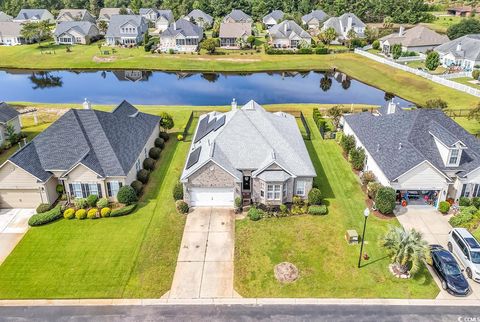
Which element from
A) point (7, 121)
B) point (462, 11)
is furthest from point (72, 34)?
point (462, 11)

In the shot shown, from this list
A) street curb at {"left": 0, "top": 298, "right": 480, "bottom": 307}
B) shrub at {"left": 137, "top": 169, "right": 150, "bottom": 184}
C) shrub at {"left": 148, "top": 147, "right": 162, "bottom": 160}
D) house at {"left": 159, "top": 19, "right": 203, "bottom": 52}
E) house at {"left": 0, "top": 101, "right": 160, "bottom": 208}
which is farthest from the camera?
house at {"left": 159, "top": 19, "right": 203, "bottom": 52}

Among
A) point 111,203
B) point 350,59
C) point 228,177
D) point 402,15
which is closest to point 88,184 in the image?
point 111,203

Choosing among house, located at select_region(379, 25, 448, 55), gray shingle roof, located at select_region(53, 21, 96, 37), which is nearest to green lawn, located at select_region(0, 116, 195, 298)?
house, located at select_region(379, 25, 448, 55)

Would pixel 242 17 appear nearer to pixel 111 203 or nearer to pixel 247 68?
pixel 247 68

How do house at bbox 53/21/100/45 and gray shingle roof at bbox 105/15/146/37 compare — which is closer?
gray shingle roof at bbox 105/15/146/37

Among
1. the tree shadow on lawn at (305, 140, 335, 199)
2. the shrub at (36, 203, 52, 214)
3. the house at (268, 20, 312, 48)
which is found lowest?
the tree shadow on lawn at (305, 140, 335, 199)

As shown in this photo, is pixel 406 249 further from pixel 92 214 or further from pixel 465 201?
pixel 92 214

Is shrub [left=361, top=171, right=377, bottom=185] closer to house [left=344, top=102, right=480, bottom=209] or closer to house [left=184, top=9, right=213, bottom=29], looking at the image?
house [left=344, top=102, right=480, bottom=209]
